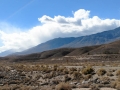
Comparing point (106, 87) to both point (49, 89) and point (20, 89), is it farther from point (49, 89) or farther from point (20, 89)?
point (20, 89)

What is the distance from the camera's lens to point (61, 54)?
180625mm

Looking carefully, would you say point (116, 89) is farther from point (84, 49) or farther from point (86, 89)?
point (84, 49)

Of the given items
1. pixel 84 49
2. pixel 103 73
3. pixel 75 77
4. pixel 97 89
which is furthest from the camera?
pixel 84 49

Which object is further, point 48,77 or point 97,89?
point 48,77

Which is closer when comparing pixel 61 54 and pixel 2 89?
pixel 2 89

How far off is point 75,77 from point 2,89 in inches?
444

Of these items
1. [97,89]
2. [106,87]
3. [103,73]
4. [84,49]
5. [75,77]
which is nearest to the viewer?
[97,89]

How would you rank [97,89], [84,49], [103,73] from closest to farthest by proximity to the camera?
[97,89] < [103,73] < [84,49]

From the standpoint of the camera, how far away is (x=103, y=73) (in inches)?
1280

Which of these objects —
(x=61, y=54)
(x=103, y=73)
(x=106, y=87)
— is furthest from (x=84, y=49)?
(x=106, y=87)

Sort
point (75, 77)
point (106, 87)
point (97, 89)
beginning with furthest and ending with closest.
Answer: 1. point (75, 77)
2. point (106, 87)
3. point (97, 89)

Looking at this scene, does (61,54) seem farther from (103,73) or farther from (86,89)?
(86,89)

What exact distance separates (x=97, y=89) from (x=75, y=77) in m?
11.1

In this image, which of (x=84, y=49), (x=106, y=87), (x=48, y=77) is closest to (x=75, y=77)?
(x=48, y=77)
